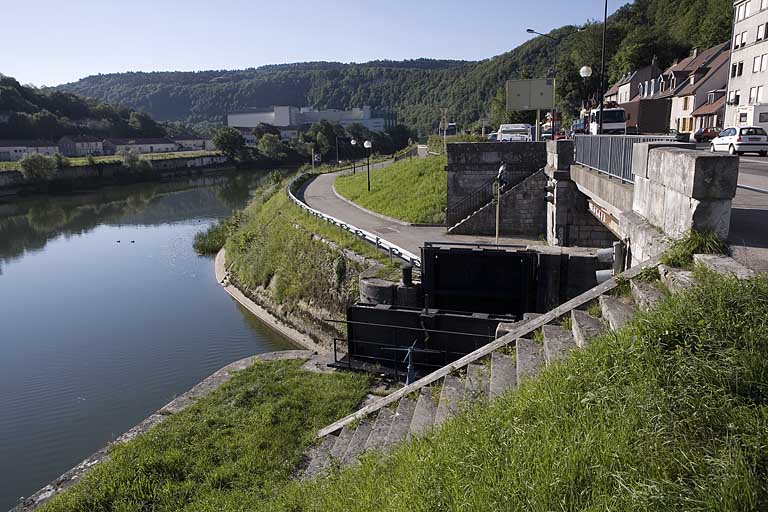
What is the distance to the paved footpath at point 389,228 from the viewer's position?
19766 mm

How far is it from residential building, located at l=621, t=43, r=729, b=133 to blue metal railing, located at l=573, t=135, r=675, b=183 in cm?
3475

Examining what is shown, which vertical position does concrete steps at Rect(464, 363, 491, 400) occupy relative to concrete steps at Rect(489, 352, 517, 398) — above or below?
below

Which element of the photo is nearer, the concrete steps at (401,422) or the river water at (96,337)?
→ the concrete steps at (401,422)

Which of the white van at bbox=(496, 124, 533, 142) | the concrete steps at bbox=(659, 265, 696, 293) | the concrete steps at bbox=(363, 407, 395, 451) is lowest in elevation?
the concrete steps at bbox=(363, 407, 395, 451)

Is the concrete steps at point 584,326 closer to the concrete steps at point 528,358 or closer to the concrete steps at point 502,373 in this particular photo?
the concrete steps at point 528,358

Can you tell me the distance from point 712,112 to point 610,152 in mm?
39978

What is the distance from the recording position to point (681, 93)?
159 feet

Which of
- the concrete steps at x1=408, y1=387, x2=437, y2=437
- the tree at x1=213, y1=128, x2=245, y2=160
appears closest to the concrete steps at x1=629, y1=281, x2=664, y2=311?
the concrete steps at x1=408, y1=387, x2=437, y2=437

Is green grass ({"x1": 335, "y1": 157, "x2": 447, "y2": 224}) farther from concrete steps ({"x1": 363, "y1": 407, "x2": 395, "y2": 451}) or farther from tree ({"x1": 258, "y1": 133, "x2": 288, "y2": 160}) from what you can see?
tree ({"x1": 258, "y1": 133, "x2": 288, "y2": 160})

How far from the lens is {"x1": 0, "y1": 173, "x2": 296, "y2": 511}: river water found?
42.0 feet

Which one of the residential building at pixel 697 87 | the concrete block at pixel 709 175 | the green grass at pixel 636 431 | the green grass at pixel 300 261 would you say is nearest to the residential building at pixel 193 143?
the residential building at pixel 697 87

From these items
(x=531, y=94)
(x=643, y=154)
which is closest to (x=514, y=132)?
(x=531, y=94)

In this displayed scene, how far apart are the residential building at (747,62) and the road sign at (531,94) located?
19530mm

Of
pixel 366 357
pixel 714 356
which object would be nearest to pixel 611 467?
pixel 714 356
